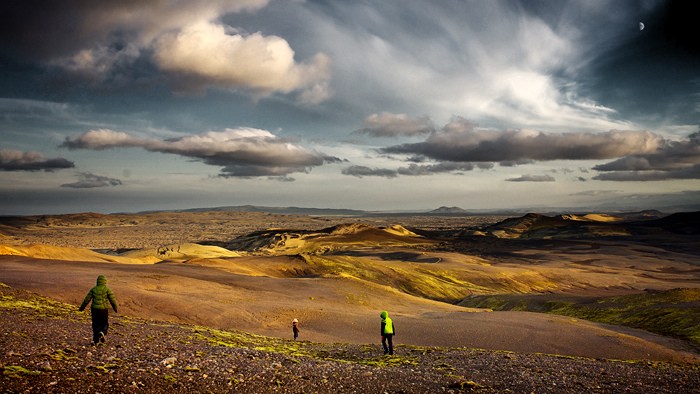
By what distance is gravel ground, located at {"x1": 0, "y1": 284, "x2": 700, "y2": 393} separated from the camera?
42.9ft

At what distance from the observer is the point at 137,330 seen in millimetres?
21328

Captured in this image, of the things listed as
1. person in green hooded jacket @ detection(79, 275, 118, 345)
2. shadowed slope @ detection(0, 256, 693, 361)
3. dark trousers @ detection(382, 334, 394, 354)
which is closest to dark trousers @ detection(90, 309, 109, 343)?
person in green hooded jacket @ detection(79, 275, 118, 345)

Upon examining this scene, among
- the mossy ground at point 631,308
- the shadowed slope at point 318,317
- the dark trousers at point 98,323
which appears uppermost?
the dark trousers at point 98,323

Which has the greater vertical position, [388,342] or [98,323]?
[98,323]

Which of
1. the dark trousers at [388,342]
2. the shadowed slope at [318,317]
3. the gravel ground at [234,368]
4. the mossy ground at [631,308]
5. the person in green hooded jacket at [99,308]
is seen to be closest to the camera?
the gravel ground at [234,368]

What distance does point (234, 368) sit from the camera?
1605cm

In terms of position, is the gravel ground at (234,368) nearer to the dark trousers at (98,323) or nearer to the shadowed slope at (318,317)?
the dark trousers at (98,323)

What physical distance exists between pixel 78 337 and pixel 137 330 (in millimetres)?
4101

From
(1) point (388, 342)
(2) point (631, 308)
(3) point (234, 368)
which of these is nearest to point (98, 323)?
(3) point (234, 368)

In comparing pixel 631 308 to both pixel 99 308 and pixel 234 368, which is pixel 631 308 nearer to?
pixel 234 368

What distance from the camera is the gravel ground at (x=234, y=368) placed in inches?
515

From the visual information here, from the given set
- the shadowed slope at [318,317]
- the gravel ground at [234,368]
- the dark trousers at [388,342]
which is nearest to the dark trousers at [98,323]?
the gravel ground at [234,368]

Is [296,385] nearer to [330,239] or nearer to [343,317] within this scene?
[343,317]

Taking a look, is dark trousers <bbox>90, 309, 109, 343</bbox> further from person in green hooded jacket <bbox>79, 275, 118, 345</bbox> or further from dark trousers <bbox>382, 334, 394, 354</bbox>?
dark trousers <bbox>382, 334, 394, 354</bbox>
